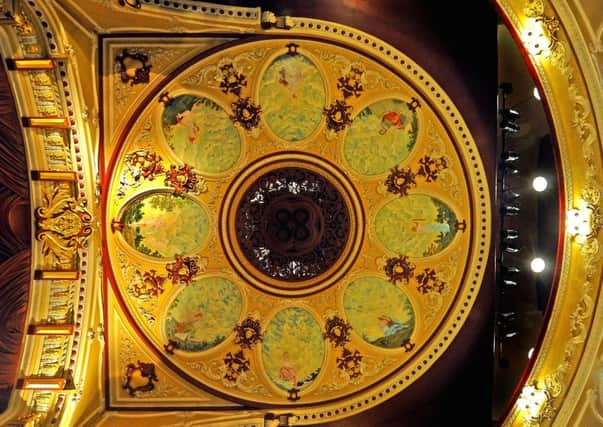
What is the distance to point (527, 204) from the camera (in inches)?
333

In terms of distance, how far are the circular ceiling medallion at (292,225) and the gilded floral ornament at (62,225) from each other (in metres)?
2.24

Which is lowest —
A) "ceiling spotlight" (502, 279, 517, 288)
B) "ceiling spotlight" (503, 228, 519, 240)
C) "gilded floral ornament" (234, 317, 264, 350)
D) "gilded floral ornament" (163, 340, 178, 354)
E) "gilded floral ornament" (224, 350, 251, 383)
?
"gilded floral ornament" (224, 350, 251, 383)

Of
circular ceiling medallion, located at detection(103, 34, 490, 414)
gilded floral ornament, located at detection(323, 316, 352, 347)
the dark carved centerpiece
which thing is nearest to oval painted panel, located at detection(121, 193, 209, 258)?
circular ceiling medallion, located at detection(103, 34, 490, 414)

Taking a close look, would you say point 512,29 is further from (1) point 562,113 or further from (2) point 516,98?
(2) point 516,98

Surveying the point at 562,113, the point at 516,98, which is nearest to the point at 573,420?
the point at 562,113

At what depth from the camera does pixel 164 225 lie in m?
8.56

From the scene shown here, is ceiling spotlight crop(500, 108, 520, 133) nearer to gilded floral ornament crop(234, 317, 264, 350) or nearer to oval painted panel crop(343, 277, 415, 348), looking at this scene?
oval painted panel crop(343, 277, 415, 348)

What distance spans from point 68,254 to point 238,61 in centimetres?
399

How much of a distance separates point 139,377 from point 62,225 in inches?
114

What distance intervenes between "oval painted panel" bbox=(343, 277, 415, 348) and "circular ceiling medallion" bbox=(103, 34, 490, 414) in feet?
0.09

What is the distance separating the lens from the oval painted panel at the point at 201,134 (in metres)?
8.34

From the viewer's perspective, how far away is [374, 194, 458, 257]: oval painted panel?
8.55 meters

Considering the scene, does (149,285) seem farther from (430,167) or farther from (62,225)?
(430,167)

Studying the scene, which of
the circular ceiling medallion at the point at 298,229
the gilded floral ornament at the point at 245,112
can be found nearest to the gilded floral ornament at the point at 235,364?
the circular ceiling medallion at the point at 298,229
